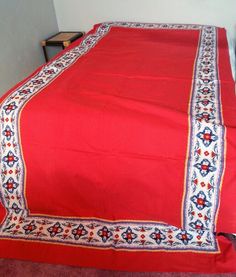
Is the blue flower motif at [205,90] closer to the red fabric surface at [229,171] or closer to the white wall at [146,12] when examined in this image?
the red fabric surface at [229,171]

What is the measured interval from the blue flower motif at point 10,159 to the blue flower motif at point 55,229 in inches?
14.0

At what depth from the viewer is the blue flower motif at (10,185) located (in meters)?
1.30

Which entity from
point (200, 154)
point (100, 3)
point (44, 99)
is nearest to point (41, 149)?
point (44, 99)

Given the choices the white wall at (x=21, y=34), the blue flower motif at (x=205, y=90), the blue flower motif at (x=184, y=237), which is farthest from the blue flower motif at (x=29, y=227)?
the white wall at (x=21, y=34)

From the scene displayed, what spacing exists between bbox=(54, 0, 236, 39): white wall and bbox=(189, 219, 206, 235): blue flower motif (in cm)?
211

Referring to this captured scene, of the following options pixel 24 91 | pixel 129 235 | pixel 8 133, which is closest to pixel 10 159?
pixel 8 133

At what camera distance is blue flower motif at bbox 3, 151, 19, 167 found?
1251mm

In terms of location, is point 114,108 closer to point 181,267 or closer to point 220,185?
point 220,185

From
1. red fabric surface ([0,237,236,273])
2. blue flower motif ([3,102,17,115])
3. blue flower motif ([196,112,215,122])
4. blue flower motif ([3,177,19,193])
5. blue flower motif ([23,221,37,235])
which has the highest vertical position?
blue flower motif ([3,102,17,115])

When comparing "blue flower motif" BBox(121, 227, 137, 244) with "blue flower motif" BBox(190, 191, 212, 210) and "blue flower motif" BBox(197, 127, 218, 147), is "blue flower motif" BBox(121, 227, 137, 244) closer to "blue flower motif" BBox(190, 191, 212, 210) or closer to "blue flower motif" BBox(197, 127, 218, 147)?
"blue flower motif" BBox(190, 191, 212, 210)

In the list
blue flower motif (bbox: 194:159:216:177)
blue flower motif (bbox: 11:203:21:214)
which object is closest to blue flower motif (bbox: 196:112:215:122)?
blue flower motif (bbox: 194:159:216:177)

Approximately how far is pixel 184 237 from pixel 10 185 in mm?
853

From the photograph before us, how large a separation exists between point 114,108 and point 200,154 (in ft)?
1.34

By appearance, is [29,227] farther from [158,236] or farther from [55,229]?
[158,236]
